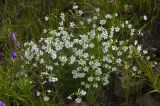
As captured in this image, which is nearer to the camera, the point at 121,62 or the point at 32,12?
the point at 121,62

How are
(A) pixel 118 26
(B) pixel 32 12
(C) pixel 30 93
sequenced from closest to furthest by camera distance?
(C) pixel 30 93 < (A) pixel 118 26 < (B) pixel 32 12

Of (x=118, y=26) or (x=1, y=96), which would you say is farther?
(x=118, y=26)

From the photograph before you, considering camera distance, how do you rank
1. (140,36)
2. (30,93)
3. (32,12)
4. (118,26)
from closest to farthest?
(30,93), (118,26), (140,36), (32,12)

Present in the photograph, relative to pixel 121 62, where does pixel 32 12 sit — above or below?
above

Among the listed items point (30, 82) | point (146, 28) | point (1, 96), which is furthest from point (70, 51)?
point (146, 28)

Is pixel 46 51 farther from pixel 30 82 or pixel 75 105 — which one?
pixel 75 105

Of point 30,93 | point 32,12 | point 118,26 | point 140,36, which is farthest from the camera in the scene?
point 32,12

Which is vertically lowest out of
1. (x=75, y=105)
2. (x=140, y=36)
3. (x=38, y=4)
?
(x=75, y=105)

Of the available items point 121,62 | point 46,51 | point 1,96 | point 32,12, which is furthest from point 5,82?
point 32,12

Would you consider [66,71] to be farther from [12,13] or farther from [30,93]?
[12,13]
